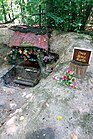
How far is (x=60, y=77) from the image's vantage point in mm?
4391

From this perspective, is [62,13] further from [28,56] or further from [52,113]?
[52,113]

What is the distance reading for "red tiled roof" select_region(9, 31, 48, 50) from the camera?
620 cm

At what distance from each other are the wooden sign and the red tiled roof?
227cm

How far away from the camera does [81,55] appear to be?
4.10 m

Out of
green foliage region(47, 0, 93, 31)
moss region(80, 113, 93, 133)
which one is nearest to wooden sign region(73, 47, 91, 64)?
moss region(80, 113, 93, 133)

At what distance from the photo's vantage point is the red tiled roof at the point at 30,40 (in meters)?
6.20

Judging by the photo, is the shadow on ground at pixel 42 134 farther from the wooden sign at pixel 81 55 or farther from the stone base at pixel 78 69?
the wooden sign at pixel 81 55

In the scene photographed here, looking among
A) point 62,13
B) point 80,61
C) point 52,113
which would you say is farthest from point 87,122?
point 62,13

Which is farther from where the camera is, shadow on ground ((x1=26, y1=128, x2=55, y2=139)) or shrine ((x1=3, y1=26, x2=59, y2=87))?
shrine ((x1=3, y1=26, x2=59, y2=87))

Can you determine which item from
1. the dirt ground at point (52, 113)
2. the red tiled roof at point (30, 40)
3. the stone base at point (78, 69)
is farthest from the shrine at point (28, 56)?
the stone base at point (78, 69)

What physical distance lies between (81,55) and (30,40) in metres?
2.90

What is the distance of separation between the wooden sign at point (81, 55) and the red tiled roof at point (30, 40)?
7.45 feet

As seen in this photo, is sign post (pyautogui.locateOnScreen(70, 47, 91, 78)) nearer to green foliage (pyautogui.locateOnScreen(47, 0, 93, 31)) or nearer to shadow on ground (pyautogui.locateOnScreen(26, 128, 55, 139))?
shadow on ground (pyautogui.locateOnScreen(26, 128, 55, 139))

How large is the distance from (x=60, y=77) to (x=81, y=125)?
64.0 inches
